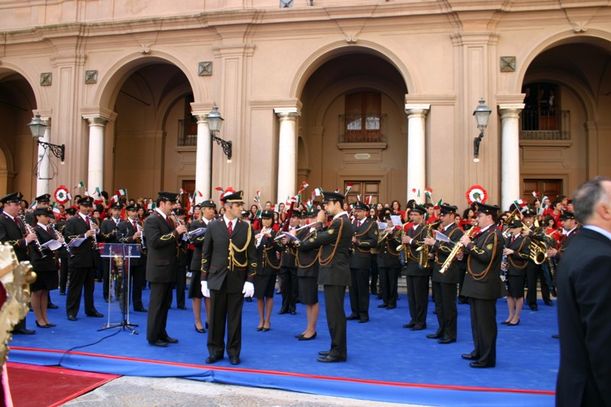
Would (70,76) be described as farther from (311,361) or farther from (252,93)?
(311,361)

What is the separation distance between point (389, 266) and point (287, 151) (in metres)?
6.59

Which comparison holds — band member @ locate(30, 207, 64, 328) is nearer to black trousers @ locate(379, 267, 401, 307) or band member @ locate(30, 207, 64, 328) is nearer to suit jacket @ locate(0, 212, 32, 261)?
suit jacket @ locate(0, 212, 32, 261)

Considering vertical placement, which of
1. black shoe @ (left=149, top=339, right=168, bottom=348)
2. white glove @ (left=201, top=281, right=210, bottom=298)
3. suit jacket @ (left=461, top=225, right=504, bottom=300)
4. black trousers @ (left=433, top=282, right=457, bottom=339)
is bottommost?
black shoe @ (left=149, top=339, right=168, bottom=348)

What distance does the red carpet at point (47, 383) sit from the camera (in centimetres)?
540

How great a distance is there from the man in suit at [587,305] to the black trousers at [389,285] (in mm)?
8725

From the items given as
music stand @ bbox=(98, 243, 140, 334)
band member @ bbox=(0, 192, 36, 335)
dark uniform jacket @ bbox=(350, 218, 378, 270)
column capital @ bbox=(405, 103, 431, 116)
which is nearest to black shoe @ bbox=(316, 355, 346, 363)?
music stand @ bbox=(98, 243, 140, 334)

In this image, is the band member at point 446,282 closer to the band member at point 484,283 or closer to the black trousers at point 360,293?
the band member at point 484,283

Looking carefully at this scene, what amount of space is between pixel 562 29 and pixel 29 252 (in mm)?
15012

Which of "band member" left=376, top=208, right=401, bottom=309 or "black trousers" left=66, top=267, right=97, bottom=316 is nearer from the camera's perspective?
"black trousers" left=66, top=267, right=97, bottom=316

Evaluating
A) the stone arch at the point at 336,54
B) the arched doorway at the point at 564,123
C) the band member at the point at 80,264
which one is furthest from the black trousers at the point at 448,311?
the arched doorway at the point at 564,123

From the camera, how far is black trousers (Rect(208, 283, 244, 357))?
6730mm

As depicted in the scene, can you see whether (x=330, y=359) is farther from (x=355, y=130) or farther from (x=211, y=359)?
(x=355, y=130)

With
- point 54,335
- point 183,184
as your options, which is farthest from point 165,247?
point 183,184

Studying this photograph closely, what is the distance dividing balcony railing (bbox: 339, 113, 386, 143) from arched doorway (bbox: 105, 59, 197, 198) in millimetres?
6372
